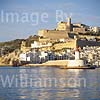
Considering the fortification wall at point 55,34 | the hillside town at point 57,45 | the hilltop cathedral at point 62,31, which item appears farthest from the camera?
the hilltop cathedral at point 62,31

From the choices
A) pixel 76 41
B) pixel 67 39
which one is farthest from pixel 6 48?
pixel 76 41

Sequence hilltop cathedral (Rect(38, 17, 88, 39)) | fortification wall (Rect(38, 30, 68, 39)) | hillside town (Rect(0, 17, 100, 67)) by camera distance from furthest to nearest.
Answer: hilltop cathedral (Rect(38, 17, 88, 39)) < fortification wall (Rect(38, 30, 68, 39)) < hillside town (Rect(0, 17, 100, 67))

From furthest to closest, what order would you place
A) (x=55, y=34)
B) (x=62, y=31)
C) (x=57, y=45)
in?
(x=55, y=34), (x=62, y=31), (x=57, y=45)

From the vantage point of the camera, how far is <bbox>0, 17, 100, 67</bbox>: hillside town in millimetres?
37469

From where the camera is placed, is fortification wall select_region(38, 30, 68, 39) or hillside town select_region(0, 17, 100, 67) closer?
hillside town select_region(0, 17, 100, 67)

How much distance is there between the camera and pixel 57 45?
142 feet

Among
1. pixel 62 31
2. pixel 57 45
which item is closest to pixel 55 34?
pixel 62 31

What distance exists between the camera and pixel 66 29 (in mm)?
46938

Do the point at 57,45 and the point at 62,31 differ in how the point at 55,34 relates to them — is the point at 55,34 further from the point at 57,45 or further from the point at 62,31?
the point at 57,45

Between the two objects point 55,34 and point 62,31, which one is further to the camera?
point 55,34

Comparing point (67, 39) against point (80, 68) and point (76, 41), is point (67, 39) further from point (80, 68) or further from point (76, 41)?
point (80, 68)

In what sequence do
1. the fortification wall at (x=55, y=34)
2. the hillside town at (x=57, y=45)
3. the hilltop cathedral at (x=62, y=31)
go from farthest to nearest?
the hilltop cathedral at (x=62, y=31), the fortification wall at (x=55, y=34), the hillside town at (x=57, y=45)

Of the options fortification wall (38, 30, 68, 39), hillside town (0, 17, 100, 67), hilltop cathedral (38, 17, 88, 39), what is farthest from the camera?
hilltop cathedral (38, 17, 88, 39)

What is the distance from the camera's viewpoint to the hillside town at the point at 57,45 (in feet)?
123
